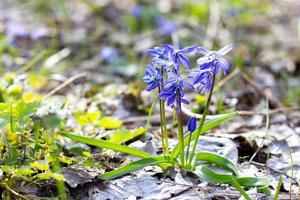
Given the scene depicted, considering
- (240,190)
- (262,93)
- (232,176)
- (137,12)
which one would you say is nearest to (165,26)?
(137,12)

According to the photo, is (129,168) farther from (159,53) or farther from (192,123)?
(159,53)

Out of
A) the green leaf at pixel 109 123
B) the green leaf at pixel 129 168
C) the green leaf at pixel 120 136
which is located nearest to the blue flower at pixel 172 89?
the green leaf at pixel 129 168

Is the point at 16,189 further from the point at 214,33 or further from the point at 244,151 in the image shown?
the point at 214,33

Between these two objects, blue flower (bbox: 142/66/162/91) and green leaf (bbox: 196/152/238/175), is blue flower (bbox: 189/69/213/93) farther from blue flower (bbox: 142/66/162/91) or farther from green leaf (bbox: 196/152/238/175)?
green leaf (bbox: 196/152/238/175)

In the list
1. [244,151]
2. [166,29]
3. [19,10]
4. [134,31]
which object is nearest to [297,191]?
[244,151]

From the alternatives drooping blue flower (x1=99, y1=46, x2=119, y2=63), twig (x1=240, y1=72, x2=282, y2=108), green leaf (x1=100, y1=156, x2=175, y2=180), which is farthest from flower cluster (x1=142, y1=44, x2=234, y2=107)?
drooping blue flower (x1=99, y1=46, x2=119, y2=63)

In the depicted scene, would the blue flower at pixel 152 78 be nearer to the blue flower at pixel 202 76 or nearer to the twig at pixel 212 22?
the blue flower at pixel 202 76
